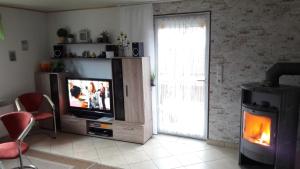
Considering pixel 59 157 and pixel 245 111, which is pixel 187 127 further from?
pixel 59 157

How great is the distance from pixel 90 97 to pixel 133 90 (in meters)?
0.97

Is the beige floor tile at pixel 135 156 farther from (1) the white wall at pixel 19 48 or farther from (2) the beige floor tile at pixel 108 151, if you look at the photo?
(1) the white wall at pixel 19 48

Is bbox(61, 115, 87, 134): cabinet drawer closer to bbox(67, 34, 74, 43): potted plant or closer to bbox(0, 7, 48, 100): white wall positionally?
bbox(0, 7, 48, 100): white wall

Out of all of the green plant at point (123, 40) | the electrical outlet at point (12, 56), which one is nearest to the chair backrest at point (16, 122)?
the electrical outlet at point (12, 56)

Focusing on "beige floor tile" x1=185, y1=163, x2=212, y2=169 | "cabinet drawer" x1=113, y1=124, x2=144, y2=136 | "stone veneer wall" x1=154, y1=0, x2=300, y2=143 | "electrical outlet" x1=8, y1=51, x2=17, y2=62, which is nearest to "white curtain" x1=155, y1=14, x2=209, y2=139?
"stone veneer wall" x1=154, y1=0, x2=300, y2=143

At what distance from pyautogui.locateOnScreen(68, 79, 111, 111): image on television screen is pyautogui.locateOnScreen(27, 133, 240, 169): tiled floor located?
615 mm

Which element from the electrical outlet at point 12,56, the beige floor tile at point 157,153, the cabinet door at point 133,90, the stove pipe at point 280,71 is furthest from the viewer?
the electrical outlet at point 12,56

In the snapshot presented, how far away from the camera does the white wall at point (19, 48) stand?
14.4 ft

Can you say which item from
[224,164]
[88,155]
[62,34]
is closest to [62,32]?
[62,34]

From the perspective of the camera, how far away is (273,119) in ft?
9.46

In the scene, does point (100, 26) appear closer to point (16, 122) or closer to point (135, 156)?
point (16, 122)

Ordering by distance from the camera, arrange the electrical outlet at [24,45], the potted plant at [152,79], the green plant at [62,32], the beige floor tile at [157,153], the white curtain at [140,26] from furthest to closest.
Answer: the green plant at [62,32] < the electrical outlet at [24,45] < the potted plant at [152,79] < the white curtain at [140,26] < the beige floor tile at [157,153]

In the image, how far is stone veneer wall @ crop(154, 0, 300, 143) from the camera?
3316 mm

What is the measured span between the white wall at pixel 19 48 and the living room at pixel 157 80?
0.02 metres
